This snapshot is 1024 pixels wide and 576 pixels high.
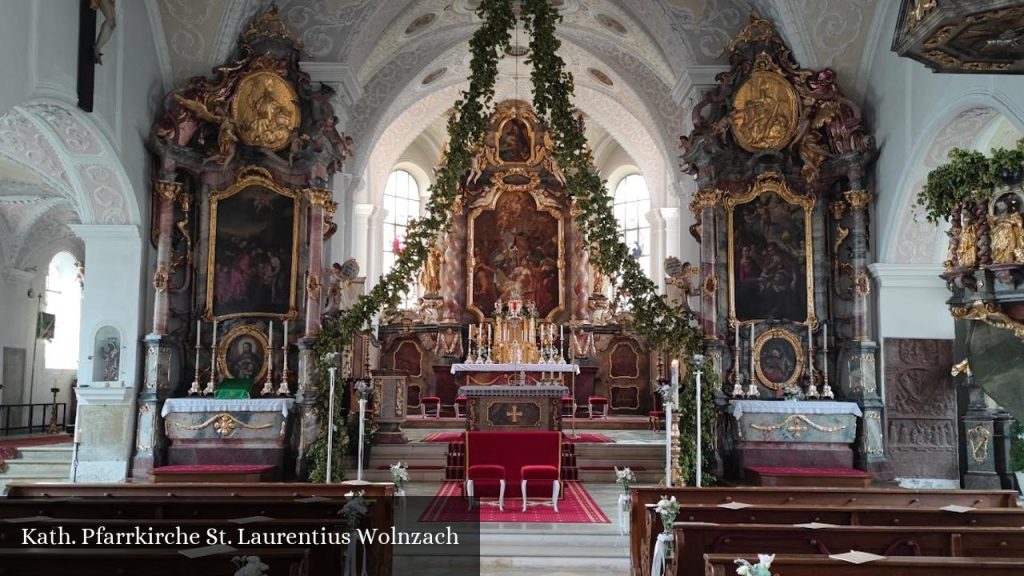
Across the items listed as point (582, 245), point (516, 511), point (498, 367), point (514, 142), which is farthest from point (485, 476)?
point (514, 142)

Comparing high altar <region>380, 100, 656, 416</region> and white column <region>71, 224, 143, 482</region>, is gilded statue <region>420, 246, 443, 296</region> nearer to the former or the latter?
high altar <region>380, 100, 656, 416</region>

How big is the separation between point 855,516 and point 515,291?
49.6ft

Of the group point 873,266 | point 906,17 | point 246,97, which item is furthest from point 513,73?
point 906,17

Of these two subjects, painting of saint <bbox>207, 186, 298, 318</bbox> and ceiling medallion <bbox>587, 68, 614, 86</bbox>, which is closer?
painting of saint <bbox>207, 186, 298, 318</bbox>

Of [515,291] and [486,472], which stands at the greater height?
[515,291]

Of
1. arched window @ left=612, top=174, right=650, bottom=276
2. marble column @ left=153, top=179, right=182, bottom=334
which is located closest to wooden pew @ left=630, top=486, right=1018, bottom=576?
marble column @ left=153, top=179, right=182, bottom=334

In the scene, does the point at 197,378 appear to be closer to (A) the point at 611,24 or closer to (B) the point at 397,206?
(A) the point at 611,24

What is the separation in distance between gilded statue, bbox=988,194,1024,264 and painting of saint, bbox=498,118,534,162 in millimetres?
15225

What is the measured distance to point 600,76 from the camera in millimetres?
19297

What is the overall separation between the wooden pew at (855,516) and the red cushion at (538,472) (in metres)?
3.90

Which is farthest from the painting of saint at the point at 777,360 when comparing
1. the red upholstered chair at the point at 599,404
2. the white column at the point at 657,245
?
the white column at the point at 657,245

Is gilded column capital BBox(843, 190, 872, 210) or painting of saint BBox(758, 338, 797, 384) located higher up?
gilded column capital BBox(843, 190, 872, 210)

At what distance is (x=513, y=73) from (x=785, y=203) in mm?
9592

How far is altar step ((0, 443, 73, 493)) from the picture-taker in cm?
1271
